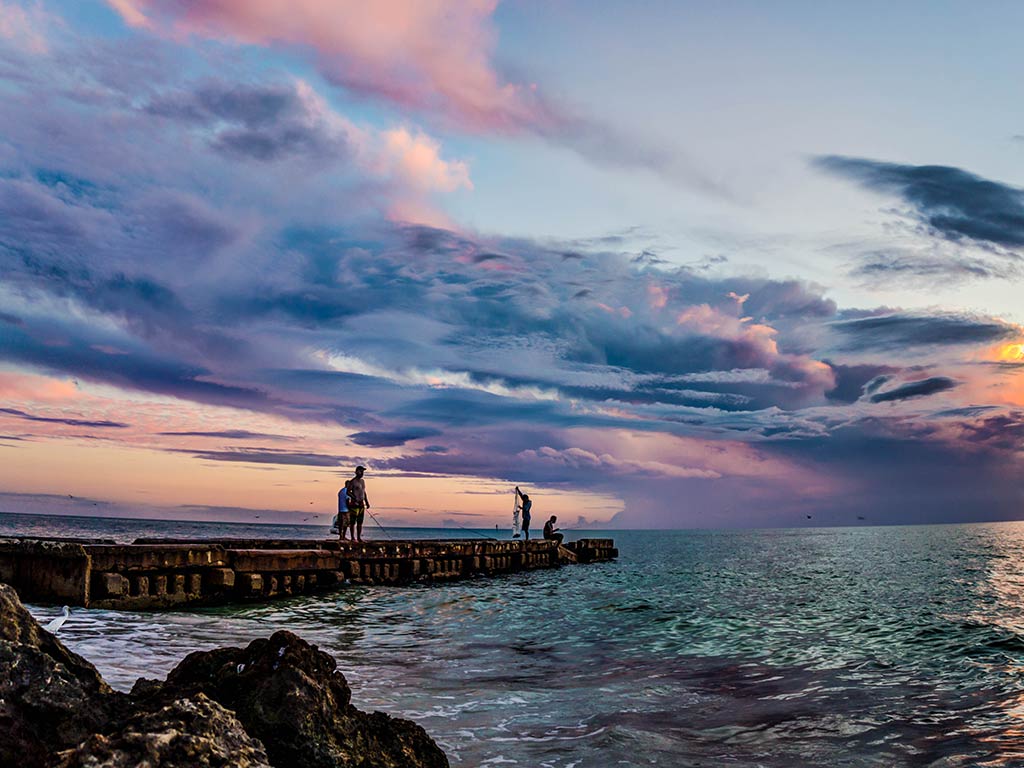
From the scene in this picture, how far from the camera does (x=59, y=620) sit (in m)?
13.8

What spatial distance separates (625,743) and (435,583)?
2424 centimetres

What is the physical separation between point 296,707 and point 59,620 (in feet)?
35.2

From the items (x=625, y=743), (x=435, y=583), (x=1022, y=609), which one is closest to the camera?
(x=625, y=743)

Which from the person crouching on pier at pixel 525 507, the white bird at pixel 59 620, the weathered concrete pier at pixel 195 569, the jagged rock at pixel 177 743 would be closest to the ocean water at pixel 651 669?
the white bird at pixel 59 620

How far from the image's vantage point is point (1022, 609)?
86.4ft

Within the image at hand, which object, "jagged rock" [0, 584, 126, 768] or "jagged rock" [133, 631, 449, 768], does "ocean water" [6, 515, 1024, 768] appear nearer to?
"jagged rock" [133, 631, 449, 768]

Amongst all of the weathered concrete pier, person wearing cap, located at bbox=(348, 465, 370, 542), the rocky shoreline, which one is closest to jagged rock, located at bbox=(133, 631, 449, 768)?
the rocky shoreline

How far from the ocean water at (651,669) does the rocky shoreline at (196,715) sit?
2.31 meters

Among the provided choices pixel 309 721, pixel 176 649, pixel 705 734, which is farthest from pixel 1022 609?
pixel 309 721

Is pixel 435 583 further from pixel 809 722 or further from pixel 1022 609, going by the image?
pixel 809 722

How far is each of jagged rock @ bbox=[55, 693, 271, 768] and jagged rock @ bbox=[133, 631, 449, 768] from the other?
1057 millimetres

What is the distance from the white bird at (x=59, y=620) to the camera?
12.4 m

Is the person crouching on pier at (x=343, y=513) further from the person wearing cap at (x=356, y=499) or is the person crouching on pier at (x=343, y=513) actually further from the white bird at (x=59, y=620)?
the white bird at (x=59, y=620)

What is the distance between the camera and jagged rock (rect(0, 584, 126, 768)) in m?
4.41
